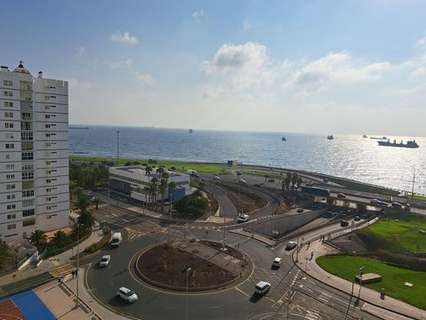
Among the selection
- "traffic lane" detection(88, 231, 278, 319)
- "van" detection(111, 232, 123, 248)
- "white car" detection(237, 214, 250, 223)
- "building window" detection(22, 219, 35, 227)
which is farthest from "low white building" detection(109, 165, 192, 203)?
"traffic lane" detection(88, 231, 278, 319)

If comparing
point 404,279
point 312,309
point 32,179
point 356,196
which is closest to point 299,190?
point 356,196

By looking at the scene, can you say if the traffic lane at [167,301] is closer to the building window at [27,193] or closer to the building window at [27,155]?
the building window at [27,193]

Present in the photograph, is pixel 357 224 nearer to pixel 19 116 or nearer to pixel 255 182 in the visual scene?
pixel 255 182

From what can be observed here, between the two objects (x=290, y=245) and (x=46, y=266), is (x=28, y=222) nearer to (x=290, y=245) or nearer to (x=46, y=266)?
(x=46, y=266)

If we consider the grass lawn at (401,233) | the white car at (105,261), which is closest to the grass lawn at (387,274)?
the grass lawn at (401,233)

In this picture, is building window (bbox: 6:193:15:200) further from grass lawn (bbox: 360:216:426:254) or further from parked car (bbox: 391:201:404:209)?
parked car (bbox: 391:201:404:209)

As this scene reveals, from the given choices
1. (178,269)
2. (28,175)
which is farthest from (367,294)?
(28,175)

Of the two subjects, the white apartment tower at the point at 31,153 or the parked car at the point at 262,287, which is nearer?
the parked car at the point at 262,287
